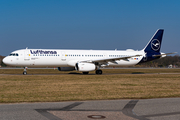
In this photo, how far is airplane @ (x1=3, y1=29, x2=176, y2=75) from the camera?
34031 millimetres

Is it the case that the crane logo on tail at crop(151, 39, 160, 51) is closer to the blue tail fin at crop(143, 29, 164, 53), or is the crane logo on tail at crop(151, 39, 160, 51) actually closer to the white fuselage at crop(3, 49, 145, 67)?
the blue tail fin at crop(143, 29, 164, 53)

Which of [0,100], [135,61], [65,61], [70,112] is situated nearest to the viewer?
[70,112]

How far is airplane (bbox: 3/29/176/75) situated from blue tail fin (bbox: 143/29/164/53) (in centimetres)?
28

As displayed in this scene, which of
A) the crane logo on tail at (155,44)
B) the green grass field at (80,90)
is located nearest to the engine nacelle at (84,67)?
the green grass field at (80,90)

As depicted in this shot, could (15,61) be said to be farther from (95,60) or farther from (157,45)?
(157,45)

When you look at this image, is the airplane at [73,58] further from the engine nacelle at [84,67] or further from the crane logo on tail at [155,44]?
the crane logo on tail at [155,44]

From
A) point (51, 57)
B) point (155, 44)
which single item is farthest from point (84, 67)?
point (155, 44)

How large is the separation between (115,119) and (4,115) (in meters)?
3.97

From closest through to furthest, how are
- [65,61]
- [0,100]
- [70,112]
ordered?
[70,112] → [0,100] → [65,61]

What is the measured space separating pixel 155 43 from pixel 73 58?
1665cm

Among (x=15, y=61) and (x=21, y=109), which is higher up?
(x=15, y=61)

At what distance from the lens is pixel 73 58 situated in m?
36.7

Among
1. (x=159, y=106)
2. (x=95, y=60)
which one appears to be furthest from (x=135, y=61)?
(x=159, y=106)

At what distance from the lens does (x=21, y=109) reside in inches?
363
